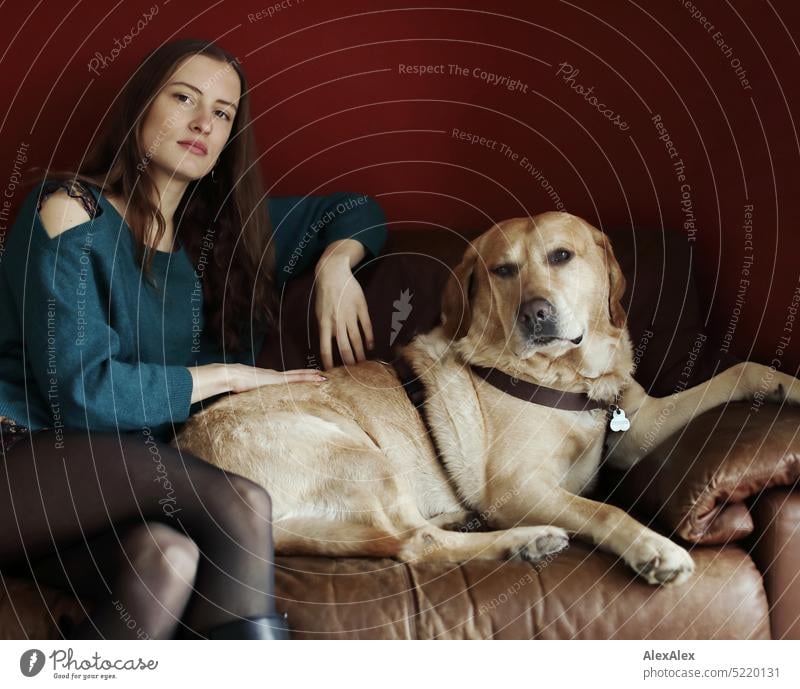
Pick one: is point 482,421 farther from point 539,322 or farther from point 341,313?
point 341,313

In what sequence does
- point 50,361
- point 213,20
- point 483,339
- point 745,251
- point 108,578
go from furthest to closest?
1. point 213,20
2. point 745,251
3. point 483,339
4. point 50,361
5. point 108,578

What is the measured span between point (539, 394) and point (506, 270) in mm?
377

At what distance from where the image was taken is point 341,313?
248 cm

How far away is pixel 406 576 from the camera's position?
1908 mm

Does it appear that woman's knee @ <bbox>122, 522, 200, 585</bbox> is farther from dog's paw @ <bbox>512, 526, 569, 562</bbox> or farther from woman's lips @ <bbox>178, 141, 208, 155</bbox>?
woman's lips @ <bbox>178, 141, 208, 155</bbox>

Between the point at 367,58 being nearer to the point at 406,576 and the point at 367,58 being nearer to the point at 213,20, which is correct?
the point at 213,20

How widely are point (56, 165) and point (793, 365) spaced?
261 centimetres

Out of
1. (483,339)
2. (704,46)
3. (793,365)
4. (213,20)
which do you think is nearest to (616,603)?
(483,339)

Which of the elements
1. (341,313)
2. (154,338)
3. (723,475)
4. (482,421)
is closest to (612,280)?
(482,421)

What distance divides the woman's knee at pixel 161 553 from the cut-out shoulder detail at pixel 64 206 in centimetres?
83

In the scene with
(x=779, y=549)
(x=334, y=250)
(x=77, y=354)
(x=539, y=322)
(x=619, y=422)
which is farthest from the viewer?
(x=334, y=250)

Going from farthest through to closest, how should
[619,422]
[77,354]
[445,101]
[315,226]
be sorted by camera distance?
[445,101]
[315,226]
[619,422]
[77,354]

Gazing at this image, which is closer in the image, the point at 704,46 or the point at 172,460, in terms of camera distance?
the point at 172,460
